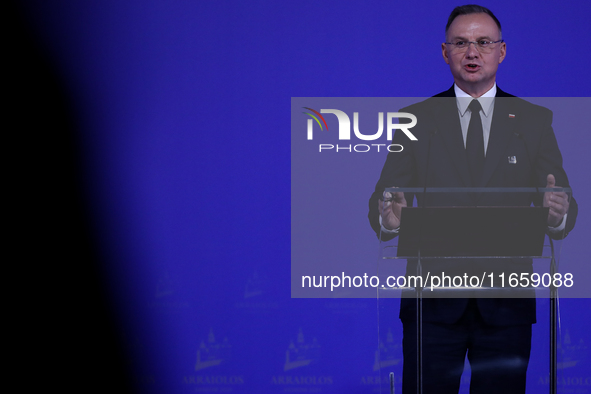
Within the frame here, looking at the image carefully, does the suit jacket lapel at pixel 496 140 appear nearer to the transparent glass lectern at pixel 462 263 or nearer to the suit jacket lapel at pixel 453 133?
the suit jacket lapel at pixel 453 133

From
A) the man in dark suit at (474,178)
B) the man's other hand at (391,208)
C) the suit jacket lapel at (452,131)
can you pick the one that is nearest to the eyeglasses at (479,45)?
the man in dark suit at (474,178)

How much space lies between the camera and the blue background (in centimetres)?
263

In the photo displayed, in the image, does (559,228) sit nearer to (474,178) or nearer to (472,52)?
(474,178)

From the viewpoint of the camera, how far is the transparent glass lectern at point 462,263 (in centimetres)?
129

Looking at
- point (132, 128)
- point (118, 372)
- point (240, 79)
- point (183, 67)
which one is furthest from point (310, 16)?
point (118, 372)

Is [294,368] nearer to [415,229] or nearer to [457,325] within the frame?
[457,325]

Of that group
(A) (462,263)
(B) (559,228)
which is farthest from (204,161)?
(B) (559,228)

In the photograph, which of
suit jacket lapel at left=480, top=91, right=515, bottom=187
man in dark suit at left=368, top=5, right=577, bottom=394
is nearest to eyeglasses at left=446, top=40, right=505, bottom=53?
man in dark suit at left=368, top=5, right=577, bottom=394

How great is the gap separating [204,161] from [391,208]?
1524mm

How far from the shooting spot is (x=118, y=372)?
108 inches

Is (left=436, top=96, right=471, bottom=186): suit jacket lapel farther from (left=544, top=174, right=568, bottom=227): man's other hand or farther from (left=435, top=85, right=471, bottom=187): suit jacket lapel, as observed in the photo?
(left=544, top=174, right=568, bottom=227): man's other hand

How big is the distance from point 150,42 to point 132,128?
509mm

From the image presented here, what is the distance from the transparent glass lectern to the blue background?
1.06 meters

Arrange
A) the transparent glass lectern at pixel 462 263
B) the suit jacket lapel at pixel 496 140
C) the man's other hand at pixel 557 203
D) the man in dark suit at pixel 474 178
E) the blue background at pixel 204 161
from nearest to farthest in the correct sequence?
1. the transparent glass lectern at pixel 462 263
2. the man's other hand at pixel 557 203
3. the man in dark suit at pixel 474 178
4. the suit jacket lapel at pixel 496 140
5. the blue background at pixel 204 161
